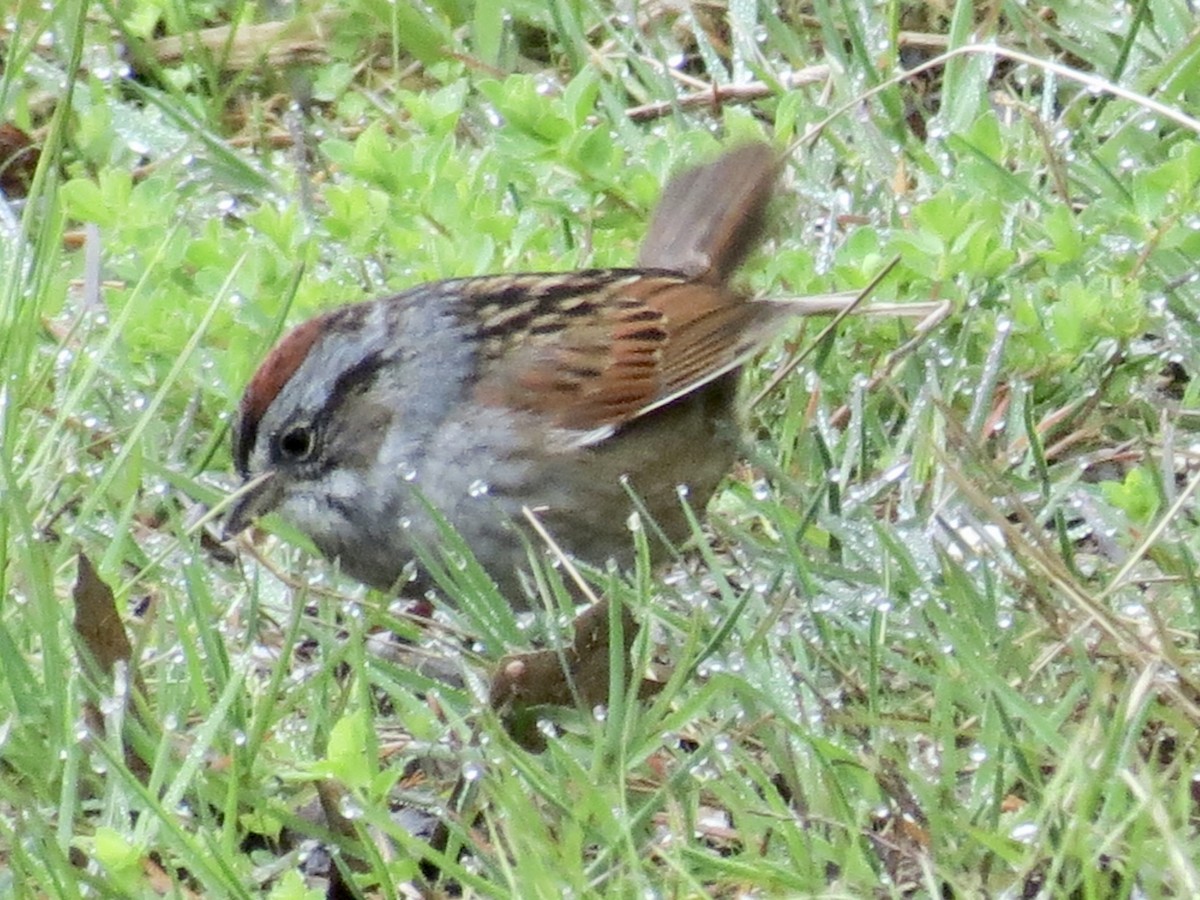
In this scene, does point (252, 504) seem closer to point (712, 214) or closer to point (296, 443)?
point (296, 443)

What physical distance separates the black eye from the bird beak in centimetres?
3

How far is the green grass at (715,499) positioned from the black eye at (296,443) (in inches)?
5.0

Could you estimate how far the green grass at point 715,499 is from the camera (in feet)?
7.42

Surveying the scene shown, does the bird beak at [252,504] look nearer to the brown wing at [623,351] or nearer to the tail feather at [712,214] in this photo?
the brown wing at [623,351]

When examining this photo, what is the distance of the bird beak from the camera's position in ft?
9.90

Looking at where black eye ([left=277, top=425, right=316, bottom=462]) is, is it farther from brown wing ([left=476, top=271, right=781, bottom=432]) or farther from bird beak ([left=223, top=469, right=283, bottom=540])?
brown wing ([left=476, top=271, right=781, bottom=432])

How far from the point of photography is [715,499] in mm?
3316

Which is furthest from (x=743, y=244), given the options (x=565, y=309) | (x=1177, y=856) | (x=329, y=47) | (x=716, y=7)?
(x=1177, y=856)

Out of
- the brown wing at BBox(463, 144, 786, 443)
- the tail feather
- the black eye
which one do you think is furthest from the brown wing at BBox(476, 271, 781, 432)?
the black eye

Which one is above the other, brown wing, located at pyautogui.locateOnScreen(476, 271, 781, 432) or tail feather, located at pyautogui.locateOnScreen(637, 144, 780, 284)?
tail feather, located at pyautogui.locateOnScreen(637, 144, 780, 284)

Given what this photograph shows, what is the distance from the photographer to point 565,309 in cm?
332

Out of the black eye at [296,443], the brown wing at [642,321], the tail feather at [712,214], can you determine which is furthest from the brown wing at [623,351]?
the black eye at [296,443]

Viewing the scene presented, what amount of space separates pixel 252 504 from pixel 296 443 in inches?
4.1

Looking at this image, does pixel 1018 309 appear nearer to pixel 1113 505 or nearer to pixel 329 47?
pixel 1113 505
